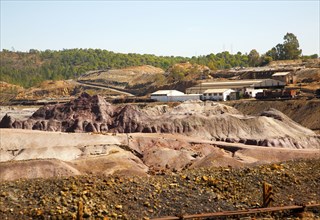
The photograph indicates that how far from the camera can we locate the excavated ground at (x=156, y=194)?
72.8ft

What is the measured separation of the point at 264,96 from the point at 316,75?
64.2ft

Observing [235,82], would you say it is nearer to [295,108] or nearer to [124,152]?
[295,108]

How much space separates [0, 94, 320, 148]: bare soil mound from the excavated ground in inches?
1420

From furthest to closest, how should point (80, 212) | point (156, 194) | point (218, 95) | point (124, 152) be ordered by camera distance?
point (218, 95), point (124, 152), point (156, 194), point (80, 212)

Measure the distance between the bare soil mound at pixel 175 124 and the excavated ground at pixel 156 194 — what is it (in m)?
36.1

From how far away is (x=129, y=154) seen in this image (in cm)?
5159

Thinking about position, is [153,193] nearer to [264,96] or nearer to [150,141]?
[150,141]

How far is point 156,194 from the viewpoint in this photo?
2402cm

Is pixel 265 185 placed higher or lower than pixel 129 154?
higher

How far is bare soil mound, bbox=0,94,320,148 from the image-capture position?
6538 centimetres

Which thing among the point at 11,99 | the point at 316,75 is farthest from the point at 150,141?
the point at 11,99

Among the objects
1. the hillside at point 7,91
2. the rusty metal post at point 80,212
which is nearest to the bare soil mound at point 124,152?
the rusty metal post at point 80,212

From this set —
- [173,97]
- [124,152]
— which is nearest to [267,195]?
[124,152]

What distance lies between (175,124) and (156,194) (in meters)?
43.7
